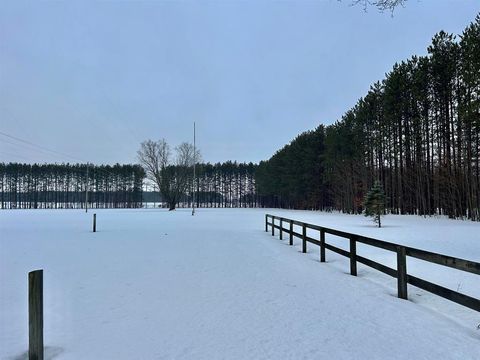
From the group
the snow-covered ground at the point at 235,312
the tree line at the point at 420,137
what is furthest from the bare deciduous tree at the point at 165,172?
the snow-covered ground at the point at 235,312

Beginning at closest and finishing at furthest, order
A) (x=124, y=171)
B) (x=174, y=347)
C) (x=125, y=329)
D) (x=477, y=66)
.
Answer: (x=174, y=347) < (x=125, y=329) < (x=477, y=66) < (x=124, y=171)

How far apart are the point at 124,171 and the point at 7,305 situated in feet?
300

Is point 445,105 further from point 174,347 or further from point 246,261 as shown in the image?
point 174,347

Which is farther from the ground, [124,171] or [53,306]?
[124,171]

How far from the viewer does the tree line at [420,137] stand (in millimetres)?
22016

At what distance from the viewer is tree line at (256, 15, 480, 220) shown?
22.0m

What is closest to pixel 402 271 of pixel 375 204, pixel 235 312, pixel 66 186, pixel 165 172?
pixel 235 312

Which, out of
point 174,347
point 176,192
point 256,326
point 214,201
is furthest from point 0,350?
point 214,201

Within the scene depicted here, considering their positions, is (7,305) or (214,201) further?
(214,201)

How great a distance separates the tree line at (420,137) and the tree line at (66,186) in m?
61.1

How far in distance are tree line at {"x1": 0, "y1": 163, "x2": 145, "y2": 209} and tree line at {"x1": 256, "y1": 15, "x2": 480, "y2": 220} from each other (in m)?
61.1

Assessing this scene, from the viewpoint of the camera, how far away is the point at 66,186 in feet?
304

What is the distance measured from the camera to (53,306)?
184 inches

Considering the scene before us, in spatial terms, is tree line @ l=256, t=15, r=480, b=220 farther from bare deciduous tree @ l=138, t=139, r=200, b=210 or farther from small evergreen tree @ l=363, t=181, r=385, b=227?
bare deciduous tree @ l=138, t=139, r=200, b=210
